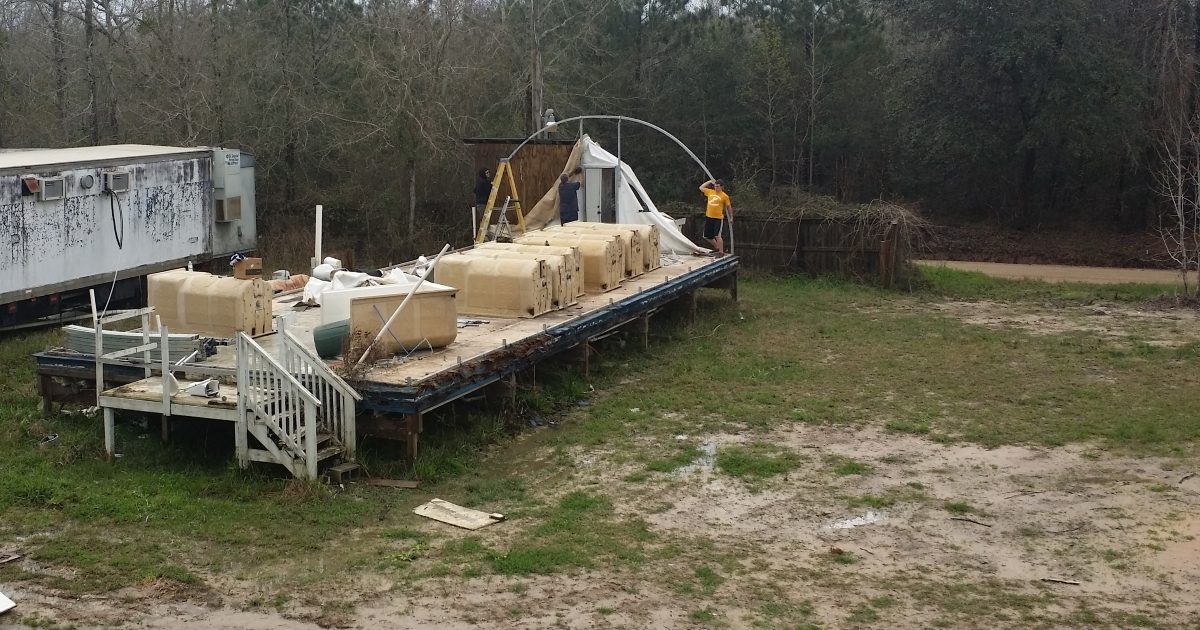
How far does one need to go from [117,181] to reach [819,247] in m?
12.5

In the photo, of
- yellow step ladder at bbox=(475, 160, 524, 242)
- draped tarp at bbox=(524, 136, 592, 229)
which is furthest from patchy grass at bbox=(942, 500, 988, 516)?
draped tarp at bbox=(524, 136, 592, 229)

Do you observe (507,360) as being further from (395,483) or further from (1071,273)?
(1071,273)

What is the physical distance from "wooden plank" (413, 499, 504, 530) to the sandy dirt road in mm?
18037

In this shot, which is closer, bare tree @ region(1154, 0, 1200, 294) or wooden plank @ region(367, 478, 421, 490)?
wooden plank @ region(367, 478, 421, 490)

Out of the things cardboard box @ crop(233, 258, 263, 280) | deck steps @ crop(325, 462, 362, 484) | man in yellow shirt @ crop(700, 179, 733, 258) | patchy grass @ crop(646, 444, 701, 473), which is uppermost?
man in yellow shirt @ crop(700, 179, 733, 258)

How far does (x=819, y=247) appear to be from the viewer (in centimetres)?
2353

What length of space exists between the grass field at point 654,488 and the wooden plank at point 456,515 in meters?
→ 0.15

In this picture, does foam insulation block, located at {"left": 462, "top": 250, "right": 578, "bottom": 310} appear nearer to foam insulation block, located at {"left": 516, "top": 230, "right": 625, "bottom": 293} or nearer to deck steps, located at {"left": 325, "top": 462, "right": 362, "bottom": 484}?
foam insulation block, located at {"left": 516, "top": 230, "right": 625, "bottom": 293}

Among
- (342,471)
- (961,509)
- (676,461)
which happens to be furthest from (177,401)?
(961,509)

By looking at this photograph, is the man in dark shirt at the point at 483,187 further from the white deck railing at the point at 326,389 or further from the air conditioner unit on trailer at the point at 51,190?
the white deck railing at the point at 326,389

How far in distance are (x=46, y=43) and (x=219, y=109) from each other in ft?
28.3

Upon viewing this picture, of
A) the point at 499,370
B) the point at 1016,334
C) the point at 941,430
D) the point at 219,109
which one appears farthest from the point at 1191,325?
the point at 219,109

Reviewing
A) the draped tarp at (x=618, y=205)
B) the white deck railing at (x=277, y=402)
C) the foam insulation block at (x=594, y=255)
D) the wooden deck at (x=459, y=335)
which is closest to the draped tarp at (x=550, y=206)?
the draped tarp at (x=618, y=205)

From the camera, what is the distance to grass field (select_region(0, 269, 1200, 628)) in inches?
322
